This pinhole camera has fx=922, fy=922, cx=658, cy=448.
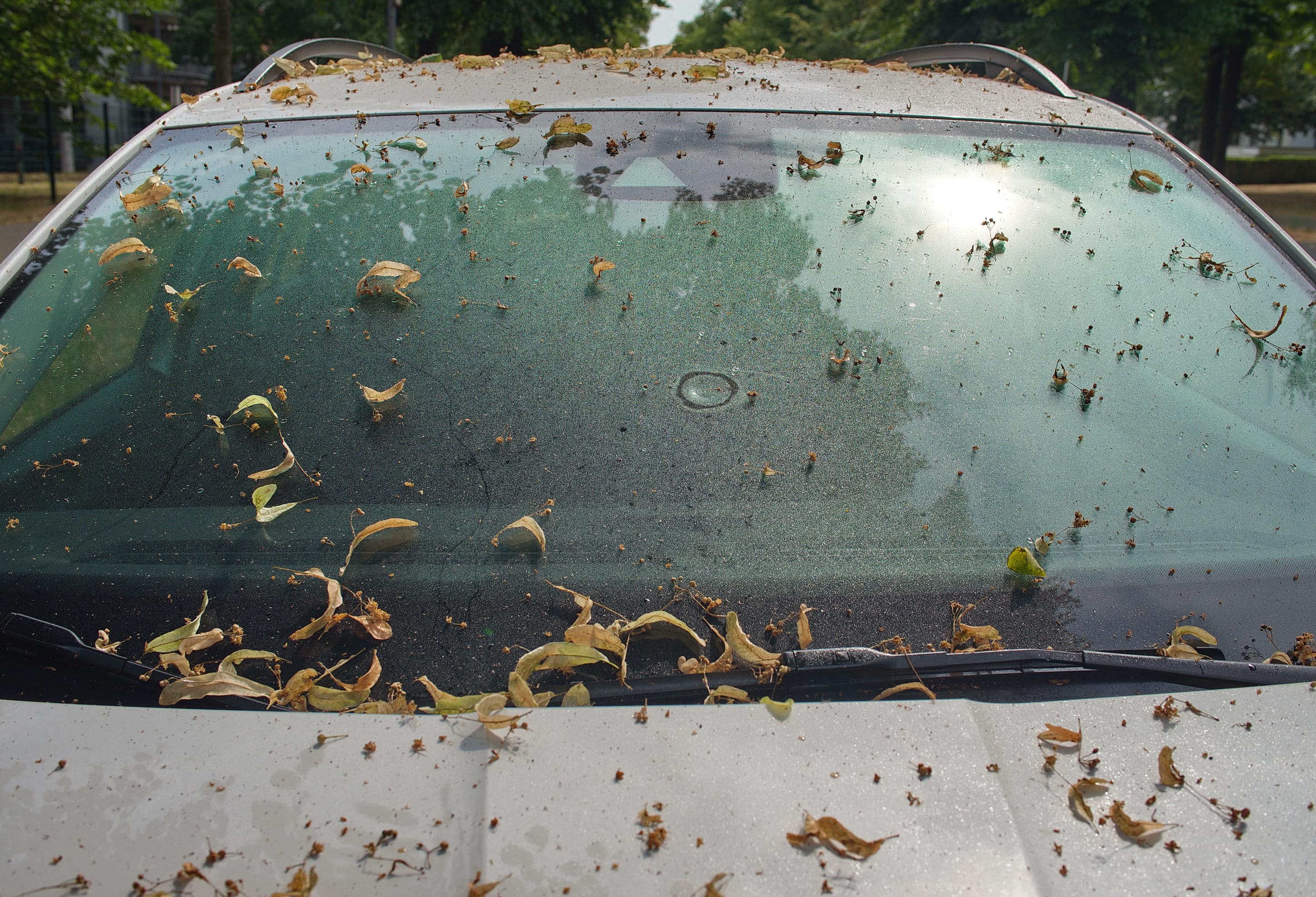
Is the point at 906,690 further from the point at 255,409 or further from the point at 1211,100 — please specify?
the point at 1211,100

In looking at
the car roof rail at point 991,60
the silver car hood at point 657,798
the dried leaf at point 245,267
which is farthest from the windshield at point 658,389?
the car roof rail at point 991,60

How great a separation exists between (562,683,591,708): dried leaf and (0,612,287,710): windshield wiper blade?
1.16 feet

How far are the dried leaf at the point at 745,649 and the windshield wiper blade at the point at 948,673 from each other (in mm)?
15

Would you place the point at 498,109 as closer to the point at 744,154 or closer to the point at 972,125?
the point at 744,154

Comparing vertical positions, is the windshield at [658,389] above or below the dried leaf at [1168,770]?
above

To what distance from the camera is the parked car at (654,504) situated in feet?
3.09

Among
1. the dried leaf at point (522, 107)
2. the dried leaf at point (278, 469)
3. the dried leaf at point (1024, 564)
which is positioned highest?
the dried leaf at point (522, 107)

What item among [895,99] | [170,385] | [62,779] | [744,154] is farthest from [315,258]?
[895,99]

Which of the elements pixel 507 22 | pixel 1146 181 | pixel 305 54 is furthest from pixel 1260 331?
pixel 507 22

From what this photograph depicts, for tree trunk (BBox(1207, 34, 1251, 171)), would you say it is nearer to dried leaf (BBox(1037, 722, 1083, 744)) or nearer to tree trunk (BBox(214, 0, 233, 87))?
tree trunk (BBox(214, 0, 233, 87))

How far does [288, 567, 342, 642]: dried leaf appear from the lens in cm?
124

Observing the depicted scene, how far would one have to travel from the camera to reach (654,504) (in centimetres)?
136

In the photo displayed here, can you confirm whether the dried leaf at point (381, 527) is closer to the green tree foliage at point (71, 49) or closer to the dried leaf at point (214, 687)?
the dried leaf at point (214, 687)

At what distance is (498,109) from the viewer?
1.99 meters
